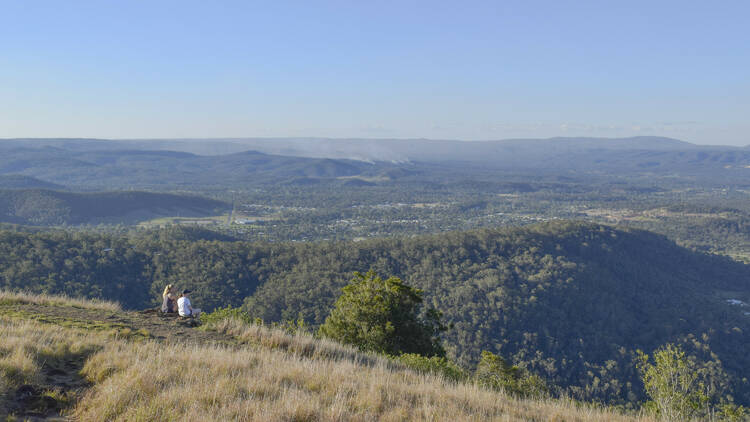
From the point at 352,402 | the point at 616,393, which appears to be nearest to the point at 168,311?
the point at 352,402

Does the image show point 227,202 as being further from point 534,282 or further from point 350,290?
point 350,290

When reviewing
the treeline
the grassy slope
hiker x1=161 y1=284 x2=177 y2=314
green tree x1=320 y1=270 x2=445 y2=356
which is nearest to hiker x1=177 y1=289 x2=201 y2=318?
hiker x1=161 y1=284 x2=177 y2=314

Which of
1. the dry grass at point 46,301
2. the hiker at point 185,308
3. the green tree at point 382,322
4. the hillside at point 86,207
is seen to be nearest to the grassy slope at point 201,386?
the hiker at point 185,308

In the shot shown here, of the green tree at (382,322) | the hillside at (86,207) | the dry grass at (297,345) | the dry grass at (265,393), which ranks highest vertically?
the dry grass at (265,393)

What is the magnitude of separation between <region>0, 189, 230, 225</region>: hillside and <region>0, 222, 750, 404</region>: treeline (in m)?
83.0

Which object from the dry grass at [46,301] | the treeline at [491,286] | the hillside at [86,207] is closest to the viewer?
the dry grass at [46,301]

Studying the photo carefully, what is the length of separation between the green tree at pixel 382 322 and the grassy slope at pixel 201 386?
25.1 ft

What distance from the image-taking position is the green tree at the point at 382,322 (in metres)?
18.1

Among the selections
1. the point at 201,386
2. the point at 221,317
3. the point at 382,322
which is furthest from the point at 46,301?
the point at 382,322

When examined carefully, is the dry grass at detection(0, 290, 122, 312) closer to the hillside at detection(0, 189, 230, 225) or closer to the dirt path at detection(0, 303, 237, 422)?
the dirt path at detection(0, 303, 237, 422)

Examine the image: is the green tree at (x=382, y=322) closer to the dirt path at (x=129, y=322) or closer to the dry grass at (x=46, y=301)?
the dirt path at (x=129, y=322)

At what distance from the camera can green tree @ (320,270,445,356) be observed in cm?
1808

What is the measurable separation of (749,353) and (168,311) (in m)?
70.0

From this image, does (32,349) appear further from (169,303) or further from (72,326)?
(169,303)
